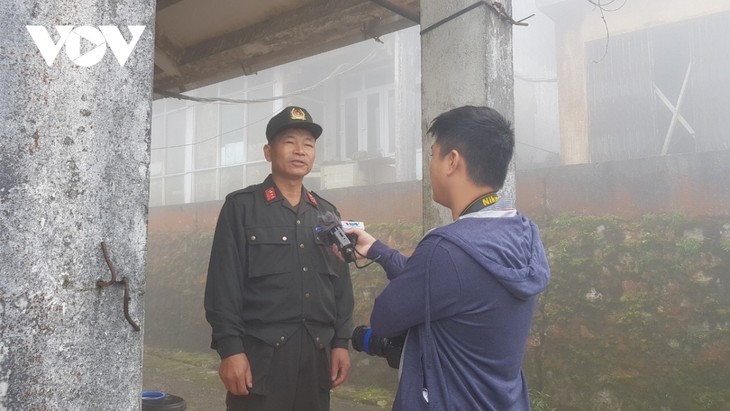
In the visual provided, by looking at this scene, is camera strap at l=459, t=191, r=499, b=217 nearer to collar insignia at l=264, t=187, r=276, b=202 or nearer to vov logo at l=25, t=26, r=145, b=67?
vov logo at l=25, t=26, r=145, b=67

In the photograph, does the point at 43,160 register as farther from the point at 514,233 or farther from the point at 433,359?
the point at 514,233

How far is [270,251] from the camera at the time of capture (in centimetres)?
253

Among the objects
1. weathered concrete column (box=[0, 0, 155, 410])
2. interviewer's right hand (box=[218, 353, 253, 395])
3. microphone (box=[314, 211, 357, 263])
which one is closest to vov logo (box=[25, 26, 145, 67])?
weathered concrete column (box=[0, 0, 155, 410])

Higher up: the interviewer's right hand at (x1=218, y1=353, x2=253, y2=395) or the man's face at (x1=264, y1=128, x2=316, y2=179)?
the man's face at (x1=264, y1=128, x2=316, y2=179)

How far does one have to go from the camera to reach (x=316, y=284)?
2570 mm

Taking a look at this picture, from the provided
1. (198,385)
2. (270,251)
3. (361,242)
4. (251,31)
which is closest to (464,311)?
(361,242)

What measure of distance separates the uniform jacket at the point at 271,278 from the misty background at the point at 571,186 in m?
3.32

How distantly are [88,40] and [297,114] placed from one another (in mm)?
1219

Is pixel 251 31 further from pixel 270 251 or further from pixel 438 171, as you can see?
pixel 438 171

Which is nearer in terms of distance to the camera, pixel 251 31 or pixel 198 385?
pixel 251 31

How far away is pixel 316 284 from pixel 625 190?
436cm

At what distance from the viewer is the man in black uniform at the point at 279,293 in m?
2.34

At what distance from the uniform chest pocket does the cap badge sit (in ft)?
1.80

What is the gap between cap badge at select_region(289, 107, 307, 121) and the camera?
264 centimetres
